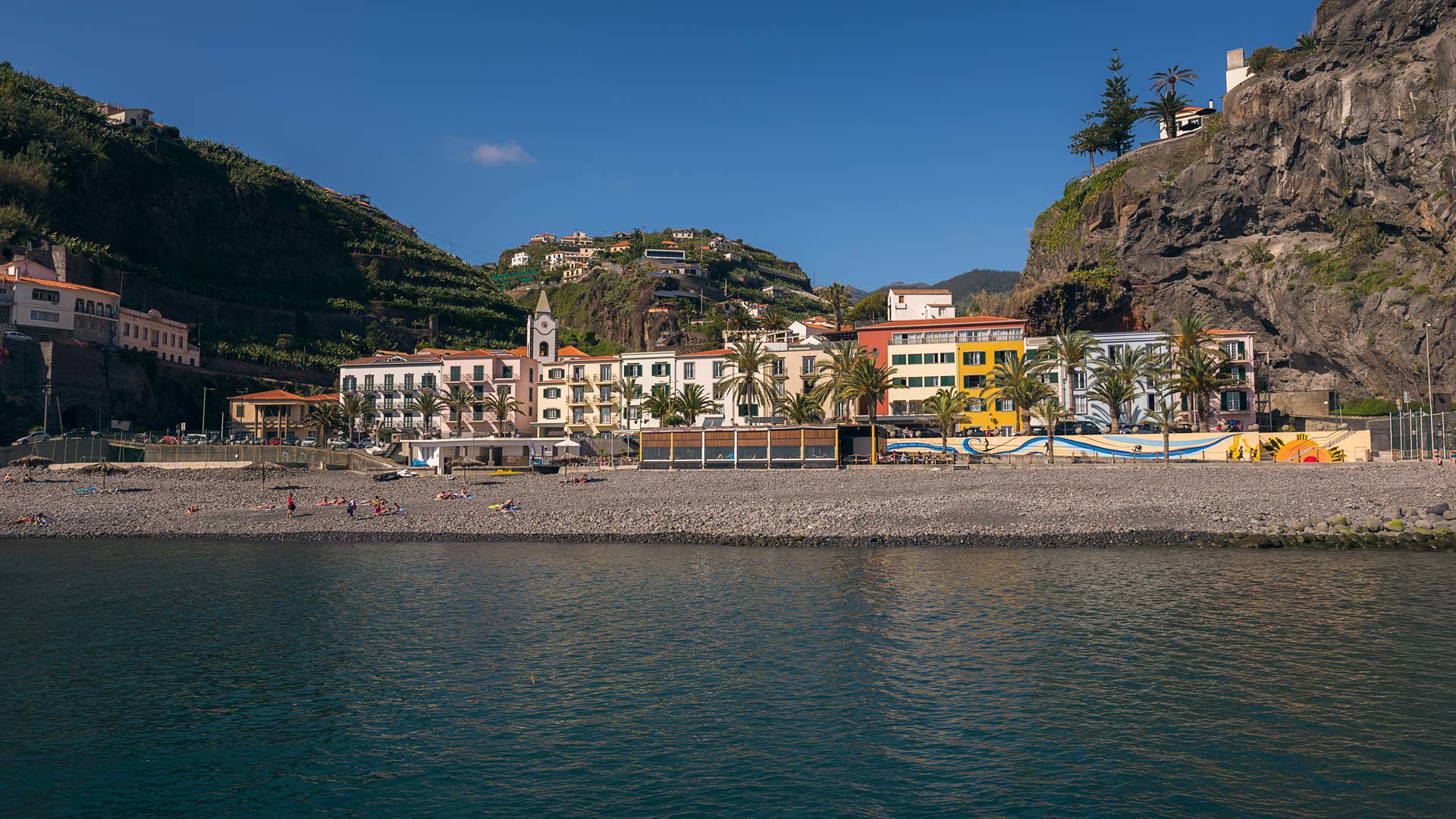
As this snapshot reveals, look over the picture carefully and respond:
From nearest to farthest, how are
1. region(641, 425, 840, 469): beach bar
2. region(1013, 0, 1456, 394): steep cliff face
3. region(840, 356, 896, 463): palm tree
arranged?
region(641, 425, 840, 469): beach bar, region(1013, 0, 1456, 394): steep cliff face, region(840, 356, 896, 463): palm tree

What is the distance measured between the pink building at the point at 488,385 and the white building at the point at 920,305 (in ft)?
146

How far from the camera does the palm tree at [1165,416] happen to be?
65.6 meters

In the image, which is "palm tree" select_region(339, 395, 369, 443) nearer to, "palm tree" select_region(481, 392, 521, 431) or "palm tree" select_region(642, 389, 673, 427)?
"palm tree" select_region(481, 392, 521, 431)

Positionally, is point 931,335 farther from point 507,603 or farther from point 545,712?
point 545,712

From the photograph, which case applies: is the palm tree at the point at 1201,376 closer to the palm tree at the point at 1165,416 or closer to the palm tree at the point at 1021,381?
the palm tree at the point at 1165,416

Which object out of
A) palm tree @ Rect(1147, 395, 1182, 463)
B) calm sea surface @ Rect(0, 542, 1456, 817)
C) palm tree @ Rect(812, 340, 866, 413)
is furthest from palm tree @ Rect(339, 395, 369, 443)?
palm tree @ Rect(1147, 395, 1182, 463)

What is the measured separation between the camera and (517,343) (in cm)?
15725

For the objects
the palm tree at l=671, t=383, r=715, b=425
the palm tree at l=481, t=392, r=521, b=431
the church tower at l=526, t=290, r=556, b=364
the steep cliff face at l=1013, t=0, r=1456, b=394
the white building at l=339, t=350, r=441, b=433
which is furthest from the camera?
the church tower at l=526, t=290, r=556, b=364

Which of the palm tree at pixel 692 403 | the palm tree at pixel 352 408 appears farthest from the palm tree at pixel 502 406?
the palm tree at pixel 692 403

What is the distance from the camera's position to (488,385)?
99.2 m

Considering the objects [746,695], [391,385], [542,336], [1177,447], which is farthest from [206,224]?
[746,695]

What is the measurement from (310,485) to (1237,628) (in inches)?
2428

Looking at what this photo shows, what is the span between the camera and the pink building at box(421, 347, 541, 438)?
98.1 m

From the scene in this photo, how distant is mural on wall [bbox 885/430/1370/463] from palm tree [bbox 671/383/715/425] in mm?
20040
